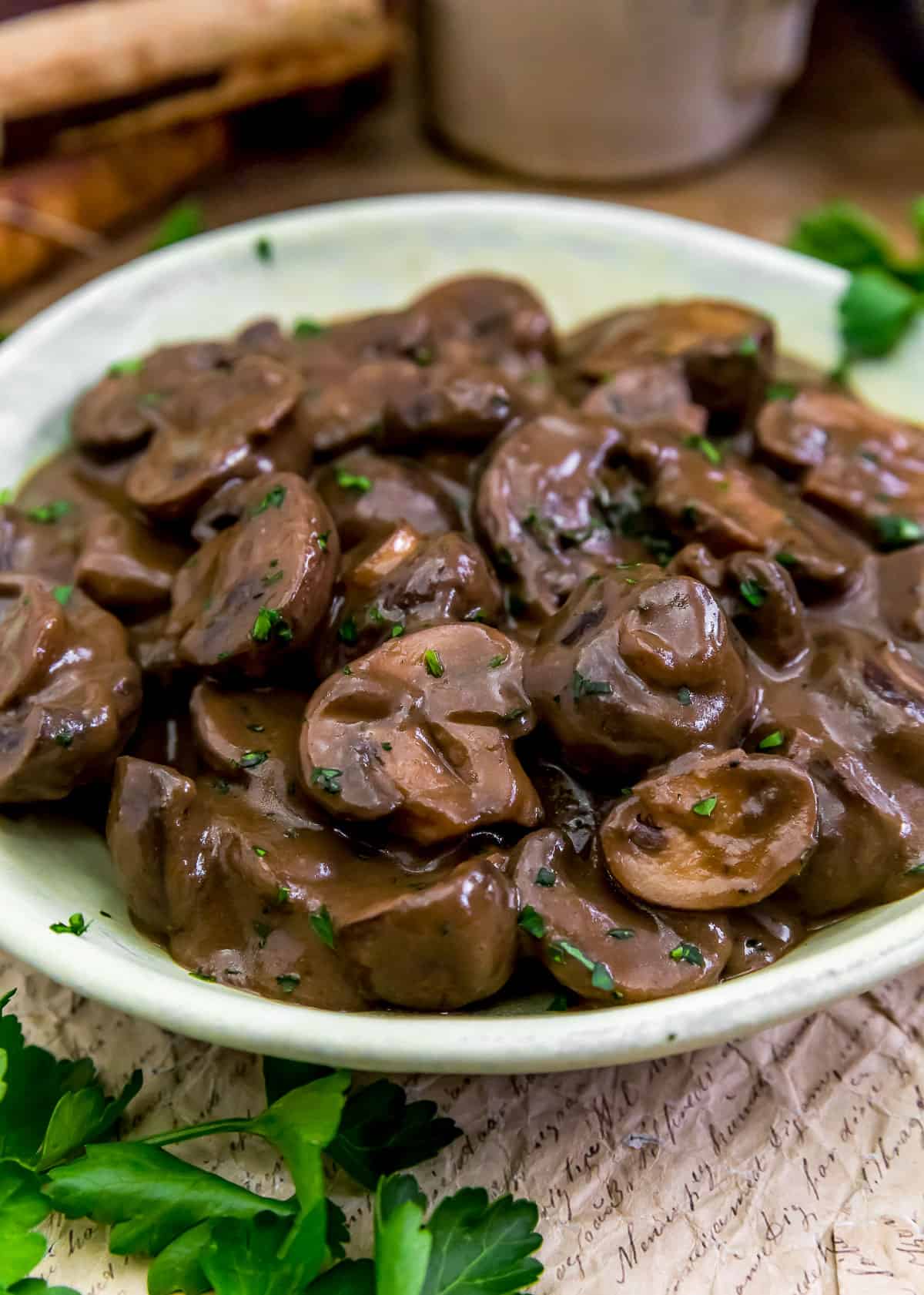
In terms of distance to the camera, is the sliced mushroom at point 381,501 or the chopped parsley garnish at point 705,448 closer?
the sliced mushroom at point 381,501

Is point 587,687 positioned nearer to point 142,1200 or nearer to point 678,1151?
point 678,1151

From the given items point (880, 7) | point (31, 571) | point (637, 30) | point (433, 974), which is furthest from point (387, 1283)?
point (880, 7)

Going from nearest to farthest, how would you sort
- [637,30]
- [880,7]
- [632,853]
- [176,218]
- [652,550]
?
[632,853], [652,550], [176,218], [637,30], [880,7]

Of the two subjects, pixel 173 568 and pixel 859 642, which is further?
pixel 173 568

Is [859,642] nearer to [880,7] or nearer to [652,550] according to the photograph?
[652,550]

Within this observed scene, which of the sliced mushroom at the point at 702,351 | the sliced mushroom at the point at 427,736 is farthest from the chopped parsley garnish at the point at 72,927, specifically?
the sliced mushroom at the point at 702,351

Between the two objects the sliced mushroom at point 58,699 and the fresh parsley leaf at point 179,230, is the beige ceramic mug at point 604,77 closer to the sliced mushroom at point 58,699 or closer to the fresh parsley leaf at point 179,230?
the fresh parsley leaf at point 179,230
